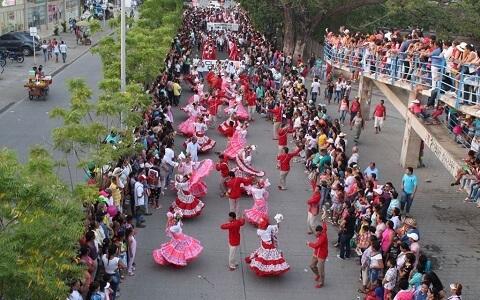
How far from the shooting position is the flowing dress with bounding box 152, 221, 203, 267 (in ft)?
44.1

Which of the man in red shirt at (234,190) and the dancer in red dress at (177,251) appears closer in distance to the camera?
the dancer in red dress at (177,251)

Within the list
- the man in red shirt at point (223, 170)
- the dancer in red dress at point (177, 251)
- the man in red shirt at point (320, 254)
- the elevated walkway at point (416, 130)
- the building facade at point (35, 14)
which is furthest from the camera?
the building facade at point (35, 14)

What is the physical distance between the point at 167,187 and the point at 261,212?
356 cm

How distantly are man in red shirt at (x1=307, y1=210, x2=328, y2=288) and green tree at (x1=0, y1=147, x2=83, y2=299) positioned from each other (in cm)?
539

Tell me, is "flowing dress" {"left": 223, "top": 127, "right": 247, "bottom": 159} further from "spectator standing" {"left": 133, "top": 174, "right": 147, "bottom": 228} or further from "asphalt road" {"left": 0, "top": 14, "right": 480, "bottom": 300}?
"spectator standing" {"left": 133, "top": 174, "right": 147, "bottom": 228}

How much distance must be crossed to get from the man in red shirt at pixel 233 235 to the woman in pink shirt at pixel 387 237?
2878 mm

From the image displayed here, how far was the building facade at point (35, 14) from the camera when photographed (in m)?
44.7

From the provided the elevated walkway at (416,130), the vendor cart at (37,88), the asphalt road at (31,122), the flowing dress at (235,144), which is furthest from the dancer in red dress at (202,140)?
the vendor cart at (37,88)

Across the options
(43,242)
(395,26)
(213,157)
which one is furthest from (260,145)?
(395,26)

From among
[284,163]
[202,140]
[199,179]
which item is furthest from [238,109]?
[199,179]

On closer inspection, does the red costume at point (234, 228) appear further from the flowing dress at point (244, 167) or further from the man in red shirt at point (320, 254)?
the flowing dress at point (244, 167)

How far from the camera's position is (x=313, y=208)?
15070 millimetres

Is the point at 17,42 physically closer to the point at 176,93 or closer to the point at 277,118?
the point at 176,93

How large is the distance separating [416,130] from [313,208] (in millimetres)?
6403
